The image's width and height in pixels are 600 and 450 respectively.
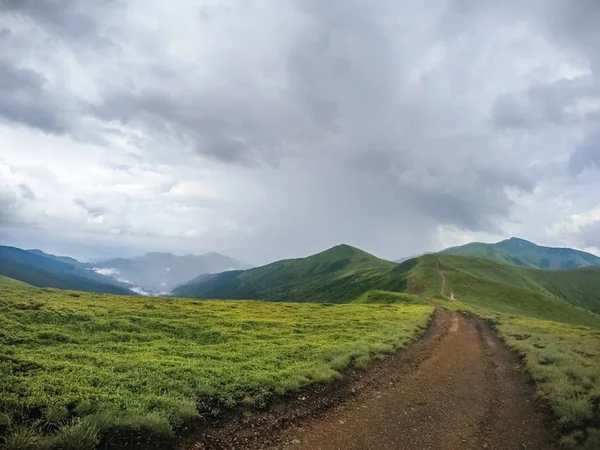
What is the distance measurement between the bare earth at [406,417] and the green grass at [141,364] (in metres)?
1.52

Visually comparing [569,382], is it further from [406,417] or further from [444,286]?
[444,286]

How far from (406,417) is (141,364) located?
13.8 metres

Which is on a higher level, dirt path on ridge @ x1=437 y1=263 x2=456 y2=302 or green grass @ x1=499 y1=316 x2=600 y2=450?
dirt path on ridge @ x1=437 y1=263 x2=456 y2=302

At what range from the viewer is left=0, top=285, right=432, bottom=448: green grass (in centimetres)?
1241

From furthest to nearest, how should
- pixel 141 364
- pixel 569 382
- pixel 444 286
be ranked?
pixel 444 286, pixel 569 382, pixel 141 364

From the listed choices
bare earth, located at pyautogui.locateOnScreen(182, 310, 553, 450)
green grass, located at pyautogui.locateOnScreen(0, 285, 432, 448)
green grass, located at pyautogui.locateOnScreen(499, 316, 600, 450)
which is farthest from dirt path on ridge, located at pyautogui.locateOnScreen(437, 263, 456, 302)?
bare earth, located at pyautogui.locateOnScreen(182, 310, 553, 450)

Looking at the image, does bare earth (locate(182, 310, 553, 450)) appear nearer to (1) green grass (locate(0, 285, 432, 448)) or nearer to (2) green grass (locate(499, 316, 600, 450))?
(2) green grass (locate(499, 316, 600, 450))

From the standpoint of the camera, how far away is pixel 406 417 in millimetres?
16641

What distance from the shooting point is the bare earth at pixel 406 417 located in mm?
13977

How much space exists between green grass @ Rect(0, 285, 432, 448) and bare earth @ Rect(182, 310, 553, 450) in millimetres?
1520

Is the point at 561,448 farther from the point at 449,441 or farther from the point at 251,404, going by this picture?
the point at 251,404

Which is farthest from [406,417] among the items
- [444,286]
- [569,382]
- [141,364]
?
[444,286]

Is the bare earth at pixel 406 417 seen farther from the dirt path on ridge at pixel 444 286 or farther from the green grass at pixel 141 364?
the dirt path on ridge at pixel 444 286

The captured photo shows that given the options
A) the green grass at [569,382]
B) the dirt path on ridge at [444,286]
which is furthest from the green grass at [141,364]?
the dirt path on ridge at [444,286]
